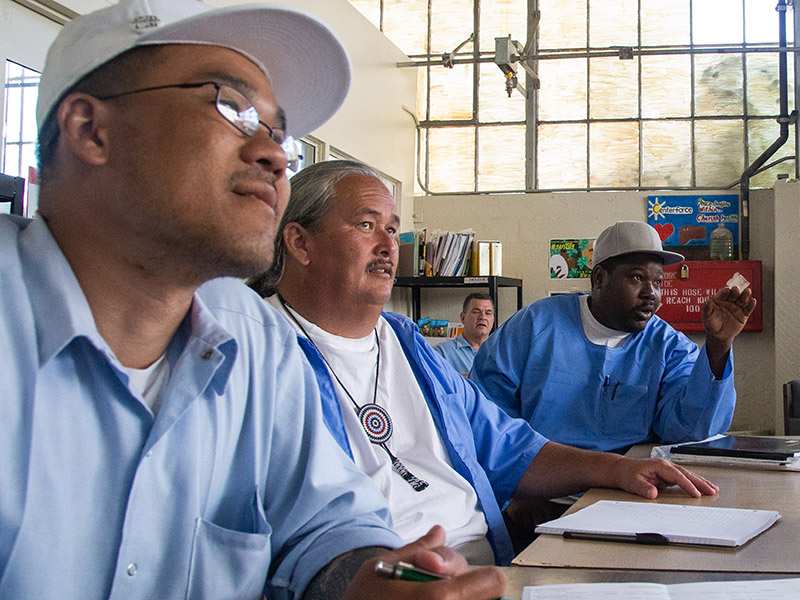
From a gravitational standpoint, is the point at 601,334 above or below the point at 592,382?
above

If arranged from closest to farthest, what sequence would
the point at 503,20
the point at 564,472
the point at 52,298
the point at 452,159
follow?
the point at 52,298 → the point at 564,472 → the point at 503,20 → the point at 452,159

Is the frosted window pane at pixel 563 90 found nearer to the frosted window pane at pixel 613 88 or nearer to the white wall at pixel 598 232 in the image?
the frosted window pane at pixel 613 88

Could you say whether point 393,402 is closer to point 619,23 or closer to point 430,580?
point 430,580

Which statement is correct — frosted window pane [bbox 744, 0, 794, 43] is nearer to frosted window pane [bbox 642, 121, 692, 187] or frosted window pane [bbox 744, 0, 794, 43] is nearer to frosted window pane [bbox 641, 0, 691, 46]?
frosted window pane [bbox 641, 0, 691, 46]

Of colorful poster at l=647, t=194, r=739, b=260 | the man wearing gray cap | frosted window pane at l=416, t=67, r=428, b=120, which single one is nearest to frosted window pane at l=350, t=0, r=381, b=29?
frosted window pane at l=416, t=67, r=428, b=120

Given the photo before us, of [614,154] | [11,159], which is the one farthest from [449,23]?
[11,159]

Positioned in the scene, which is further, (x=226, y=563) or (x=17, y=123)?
(x=17, y=123)

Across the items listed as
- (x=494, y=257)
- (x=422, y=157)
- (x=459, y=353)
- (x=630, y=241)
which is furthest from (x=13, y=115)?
(x=422, y=157)

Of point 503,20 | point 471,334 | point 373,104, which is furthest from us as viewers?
point 503,20

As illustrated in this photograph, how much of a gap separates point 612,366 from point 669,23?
4.48m

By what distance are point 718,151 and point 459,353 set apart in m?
2.97

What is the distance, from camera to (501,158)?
649 cm

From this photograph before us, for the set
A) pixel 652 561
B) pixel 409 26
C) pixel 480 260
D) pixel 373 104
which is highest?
pixel 409 26

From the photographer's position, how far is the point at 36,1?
9.00 feet
